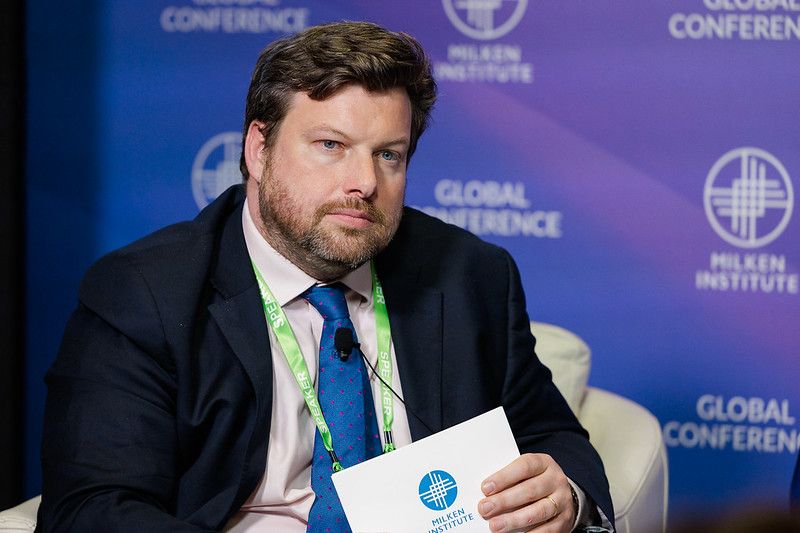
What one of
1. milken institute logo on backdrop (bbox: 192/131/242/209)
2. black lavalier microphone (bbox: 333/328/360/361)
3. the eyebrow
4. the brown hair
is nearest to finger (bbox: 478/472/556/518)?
black lavalier microphone (bbox: 333/328/360/361)

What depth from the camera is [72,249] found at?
14.0 ft

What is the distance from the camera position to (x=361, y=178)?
2.26 meters

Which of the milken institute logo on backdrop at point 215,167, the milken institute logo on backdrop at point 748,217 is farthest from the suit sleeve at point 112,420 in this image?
the milken institute logo on backdrop at point 748,217

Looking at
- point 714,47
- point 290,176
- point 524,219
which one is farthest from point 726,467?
point 290,176

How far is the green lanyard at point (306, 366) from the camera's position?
2207 millimetres

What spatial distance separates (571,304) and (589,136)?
2.07ft

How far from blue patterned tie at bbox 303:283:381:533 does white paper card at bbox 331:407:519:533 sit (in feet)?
1.01

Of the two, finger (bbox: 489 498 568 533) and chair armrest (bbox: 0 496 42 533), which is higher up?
finger (bbox: 489 498 568 533)

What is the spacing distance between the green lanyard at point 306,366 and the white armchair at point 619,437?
66 centimetres

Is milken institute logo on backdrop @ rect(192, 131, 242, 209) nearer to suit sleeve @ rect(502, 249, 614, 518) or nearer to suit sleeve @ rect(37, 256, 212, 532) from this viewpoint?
suit sleeve @ rect(502, 249, 614, 518)

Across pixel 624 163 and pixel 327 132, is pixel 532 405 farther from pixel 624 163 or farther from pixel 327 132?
pixel 624 163

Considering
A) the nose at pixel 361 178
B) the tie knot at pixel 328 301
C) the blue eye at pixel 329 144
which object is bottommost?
the tie knot at pixel 328 301

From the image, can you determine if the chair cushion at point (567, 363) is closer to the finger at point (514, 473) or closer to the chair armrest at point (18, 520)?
the finger at point (514, 473)

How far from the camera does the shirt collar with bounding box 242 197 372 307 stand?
2346 mm
